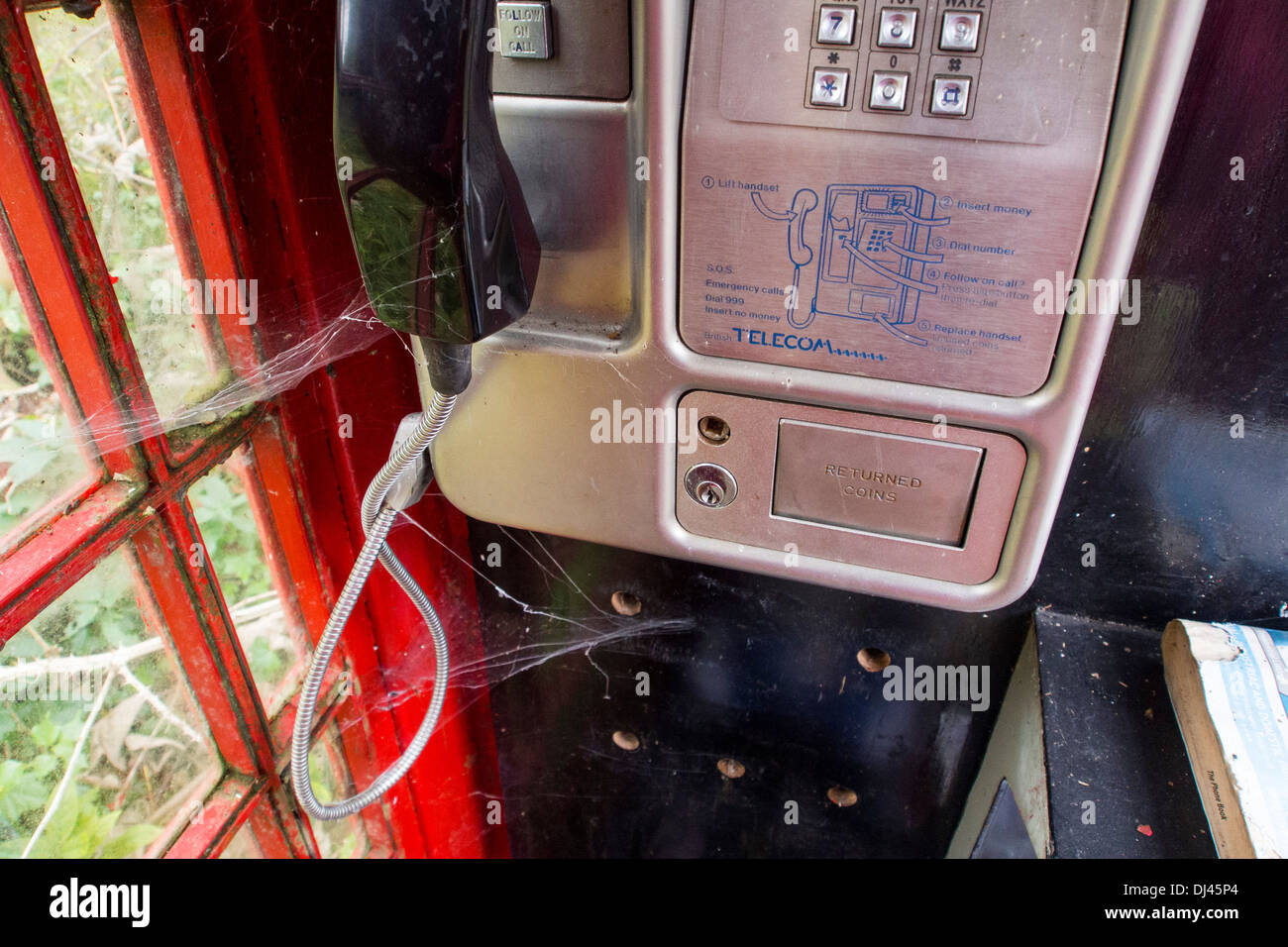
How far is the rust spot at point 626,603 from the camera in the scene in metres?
0.99

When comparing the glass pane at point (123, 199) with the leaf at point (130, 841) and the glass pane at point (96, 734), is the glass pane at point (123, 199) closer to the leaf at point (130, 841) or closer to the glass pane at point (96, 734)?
the glass pane at point (96, 734)

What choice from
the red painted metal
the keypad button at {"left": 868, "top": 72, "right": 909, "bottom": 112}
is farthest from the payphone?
the red painted metal

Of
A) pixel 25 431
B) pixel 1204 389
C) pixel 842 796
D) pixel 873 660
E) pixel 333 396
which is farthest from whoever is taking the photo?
pixel 842 796

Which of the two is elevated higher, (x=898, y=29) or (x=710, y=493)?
(x=898, y=29)

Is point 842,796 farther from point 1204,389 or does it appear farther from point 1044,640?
point 1204,389

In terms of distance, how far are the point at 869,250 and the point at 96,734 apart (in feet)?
2.49

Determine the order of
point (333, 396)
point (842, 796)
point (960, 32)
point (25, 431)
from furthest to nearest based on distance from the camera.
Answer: point (842, 796)
point (333, 396)
point (25, 431)
point (960, 32)

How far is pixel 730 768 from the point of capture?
1095mm

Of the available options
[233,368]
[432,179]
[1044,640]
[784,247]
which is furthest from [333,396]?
[1044,640]

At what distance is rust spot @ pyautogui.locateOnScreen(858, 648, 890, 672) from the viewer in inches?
36.8

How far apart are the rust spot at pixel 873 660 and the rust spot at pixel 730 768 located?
0.25m

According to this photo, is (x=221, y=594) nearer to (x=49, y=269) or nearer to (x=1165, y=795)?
(x=49, y=269)
